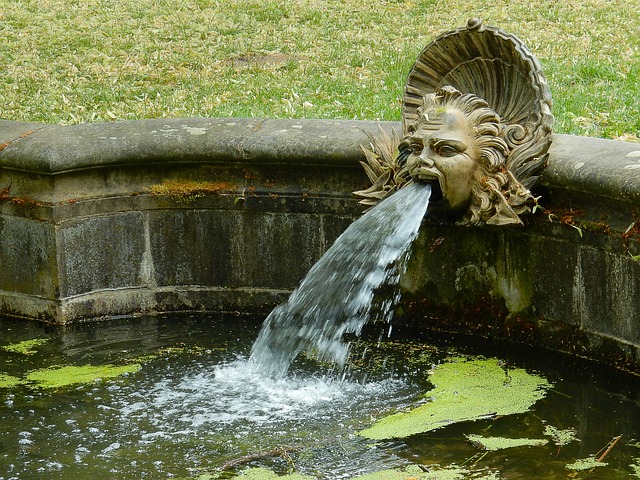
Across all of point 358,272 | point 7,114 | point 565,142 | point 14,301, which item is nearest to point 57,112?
point 7,114

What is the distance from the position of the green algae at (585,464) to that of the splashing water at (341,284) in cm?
149

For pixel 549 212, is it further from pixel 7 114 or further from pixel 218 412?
pixel 7 114

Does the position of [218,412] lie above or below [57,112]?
below

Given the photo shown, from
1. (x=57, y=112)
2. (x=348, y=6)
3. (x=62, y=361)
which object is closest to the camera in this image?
(x=62, y=361)

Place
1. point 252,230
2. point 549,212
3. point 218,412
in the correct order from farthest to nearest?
1. point 252,230
2. point 549,212
3. point 218,412

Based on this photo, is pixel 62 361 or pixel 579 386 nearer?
pixel 579 386

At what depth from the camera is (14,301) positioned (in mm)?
6250

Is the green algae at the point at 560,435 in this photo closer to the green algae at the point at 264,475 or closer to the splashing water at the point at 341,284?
the green algae at the point at 264,475

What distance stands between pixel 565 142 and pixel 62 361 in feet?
8.56

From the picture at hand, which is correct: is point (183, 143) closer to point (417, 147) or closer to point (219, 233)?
point (219, 233)

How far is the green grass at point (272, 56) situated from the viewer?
7.55 meters

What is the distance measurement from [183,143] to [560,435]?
2.60m

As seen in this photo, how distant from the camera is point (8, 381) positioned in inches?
206

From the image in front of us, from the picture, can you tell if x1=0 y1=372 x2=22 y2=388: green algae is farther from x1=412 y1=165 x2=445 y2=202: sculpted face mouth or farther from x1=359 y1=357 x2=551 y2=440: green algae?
x1=412 y1=165 x2=445 y2=202: sculpted face mouth
